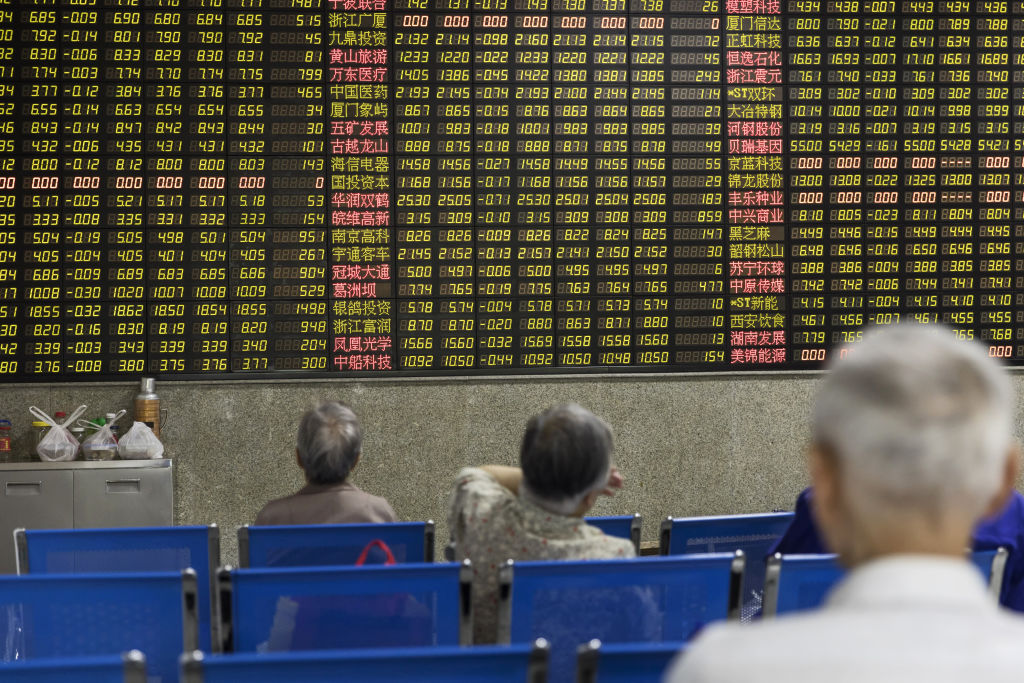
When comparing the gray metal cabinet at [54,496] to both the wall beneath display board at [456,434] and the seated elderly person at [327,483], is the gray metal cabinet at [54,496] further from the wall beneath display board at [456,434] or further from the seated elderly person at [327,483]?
the seated elderly person at [327,483]

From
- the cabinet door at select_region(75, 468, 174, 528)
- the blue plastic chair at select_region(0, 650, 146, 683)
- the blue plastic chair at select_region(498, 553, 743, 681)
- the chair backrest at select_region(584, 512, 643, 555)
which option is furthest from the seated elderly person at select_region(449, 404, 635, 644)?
the cabinet door at select_region(75, 468, 174, 528)

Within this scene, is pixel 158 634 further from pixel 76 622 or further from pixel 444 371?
pixel 444 371

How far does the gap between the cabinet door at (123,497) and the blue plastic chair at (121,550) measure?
8.00ft

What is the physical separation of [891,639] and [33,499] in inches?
208

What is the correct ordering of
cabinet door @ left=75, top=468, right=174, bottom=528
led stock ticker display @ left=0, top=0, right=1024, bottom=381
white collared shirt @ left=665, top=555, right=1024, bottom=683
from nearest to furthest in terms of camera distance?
white collared shirt @ left=665, top=555, right=1024, bottom=683 → cabinet door @ left=75, top=468, right=174, bottom=528 → led stock ticker display @ left=0, top=0, right=1024, bottom=381

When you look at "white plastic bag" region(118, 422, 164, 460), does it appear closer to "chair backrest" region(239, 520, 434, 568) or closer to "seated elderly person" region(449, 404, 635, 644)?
"chair backrest" region(239, 520, 434, 568)

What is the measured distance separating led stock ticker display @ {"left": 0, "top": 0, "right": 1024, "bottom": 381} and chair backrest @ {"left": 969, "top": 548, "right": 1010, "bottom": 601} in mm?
3414

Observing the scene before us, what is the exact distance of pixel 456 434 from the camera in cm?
582

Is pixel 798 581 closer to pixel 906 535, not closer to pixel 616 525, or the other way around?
pixel 616 525

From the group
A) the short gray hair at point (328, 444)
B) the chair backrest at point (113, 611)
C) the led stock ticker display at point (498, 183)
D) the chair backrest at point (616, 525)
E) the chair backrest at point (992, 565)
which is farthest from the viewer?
the led stock ticker display at point (498, 183)

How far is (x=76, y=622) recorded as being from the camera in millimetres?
2174

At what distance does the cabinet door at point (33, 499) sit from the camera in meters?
5.36

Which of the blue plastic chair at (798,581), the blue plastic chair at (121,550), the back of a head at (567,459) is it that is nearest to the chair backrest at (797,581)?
the blue plastic chair at (798,581)

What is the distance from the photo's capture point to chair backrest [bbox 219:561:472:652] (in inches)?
84.7
